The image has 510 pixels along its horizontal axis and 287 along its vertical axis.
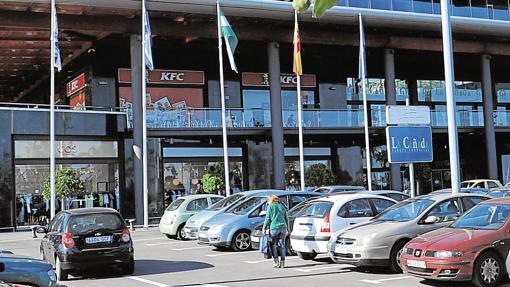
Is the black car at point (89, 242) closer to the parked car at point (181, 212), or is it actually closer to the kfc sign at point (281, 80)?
the parked car at point (181, 212)

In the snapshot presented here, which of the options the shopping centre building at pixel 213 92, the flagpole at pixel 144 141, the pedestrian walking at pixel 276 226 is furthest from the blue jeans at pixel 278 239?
the shopping centre building at pixel 213 92

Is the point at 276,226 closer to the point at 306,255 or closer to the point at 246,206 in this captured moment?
the point at 306,255

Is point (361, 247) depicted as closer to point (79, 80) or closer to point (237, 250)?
point (237, 250)

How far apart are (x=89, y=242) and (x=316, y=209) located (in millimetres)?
5033

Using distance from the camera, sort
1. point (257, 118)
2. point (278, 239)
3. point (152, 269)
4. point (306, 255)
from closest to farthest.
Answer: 1. point (278, 239)
2. point (152, 269)
3. point (306, 255)
4. point (257, 118)

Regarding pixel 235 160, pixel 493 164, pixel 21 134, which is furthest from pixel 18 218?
pixel 493 164

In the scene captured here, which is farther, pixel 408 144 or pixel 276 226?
pixel 408 144

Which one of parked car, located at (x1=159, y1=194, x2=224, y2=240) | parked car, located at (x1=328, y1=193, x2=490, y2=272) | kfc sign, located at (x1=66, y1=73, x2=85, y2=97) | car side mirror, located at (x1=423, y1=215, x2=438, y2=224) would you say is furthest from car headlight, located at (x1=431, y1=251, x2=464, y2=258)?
kfc sign, located at (x1=66, y1=73, x2=85, y2=97)

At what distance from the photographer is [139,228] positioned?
2873 cm

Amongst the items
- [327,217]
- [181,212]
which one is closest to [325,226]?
[327,217]

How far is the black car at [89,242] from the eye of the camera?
12.6 m

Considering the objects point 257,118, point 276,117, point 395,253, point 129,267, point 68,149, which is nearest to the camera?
point 395,253

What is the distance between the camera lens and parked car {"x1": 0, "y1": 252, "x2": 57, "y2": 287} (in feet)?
26.6

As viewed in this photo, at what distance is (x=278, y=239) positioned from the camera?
13.3 m
